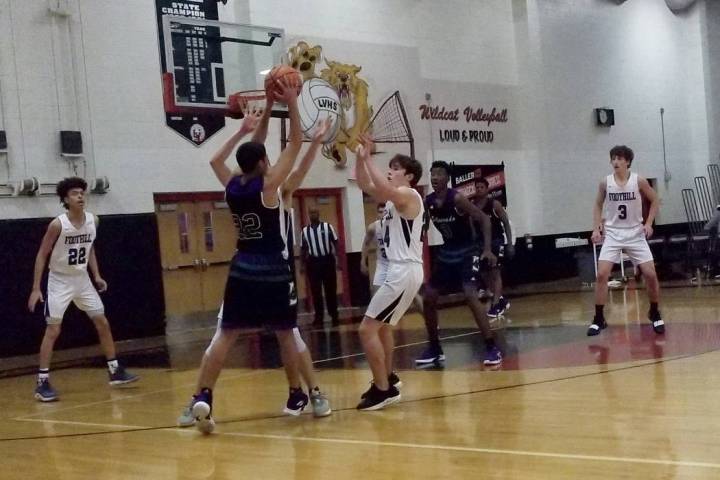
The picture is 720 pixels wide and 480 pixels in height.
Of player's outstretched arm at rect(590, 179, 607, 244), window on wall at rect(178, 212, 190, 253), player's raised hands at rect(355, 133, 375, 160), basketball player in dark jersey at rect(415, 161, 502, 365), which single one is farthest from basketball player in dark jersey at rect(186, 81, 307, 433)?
window on wall at rect(178, 212, 190, 253)

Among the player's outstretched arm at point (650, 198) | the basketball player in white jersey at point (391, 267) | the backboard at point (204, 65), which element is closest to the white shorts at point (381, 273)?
the basketball player in white jersey at point (391, 267)

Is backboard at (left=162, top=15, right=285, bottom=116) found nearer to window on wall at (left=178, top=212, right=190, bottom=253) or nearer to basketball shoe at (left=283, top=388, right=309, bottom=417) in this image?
window on wall at (left=178, top=212, right=190, bottom=253)

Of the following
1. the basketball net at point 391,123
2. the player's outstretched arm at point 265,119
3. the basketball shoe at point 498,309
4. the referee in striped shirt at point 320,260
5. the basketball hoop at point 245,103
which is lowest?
the basketball shoe at point 498,309

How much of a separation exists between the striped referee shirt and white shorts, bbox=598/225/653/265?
18.1 feet

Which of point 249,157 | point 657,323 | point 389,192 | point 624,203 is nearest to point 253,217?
point 249,157

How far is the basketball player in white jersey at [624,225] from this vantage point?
29.7 feet

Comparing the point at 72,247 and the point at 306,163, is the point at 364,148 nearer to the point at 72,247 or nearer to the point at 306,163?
the point at 306,163

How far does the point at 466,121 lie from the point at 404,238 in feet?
40.3

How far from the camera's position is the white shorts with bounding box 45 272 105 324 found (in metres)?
8.24

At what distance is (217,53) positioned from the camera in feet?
43.0

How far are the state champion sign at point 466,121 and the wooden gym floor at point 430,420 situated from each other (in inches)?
339

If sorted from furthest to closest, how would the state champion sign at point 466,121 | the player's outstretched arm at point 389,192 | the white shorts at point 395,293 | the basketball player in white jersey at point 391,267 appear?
the state champion sign at point 466,121 → the white shorts at point 395,293 → the basketball player in white jersey at point 391,267 → the player's outstretched arm at point 389,192

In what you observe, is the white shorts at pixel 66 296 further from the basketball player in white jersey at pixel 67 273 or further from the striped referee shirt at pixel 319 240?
the striped referee shirt at pixel 319 240

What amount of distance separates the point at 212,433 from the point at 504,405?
1837 millimetres
